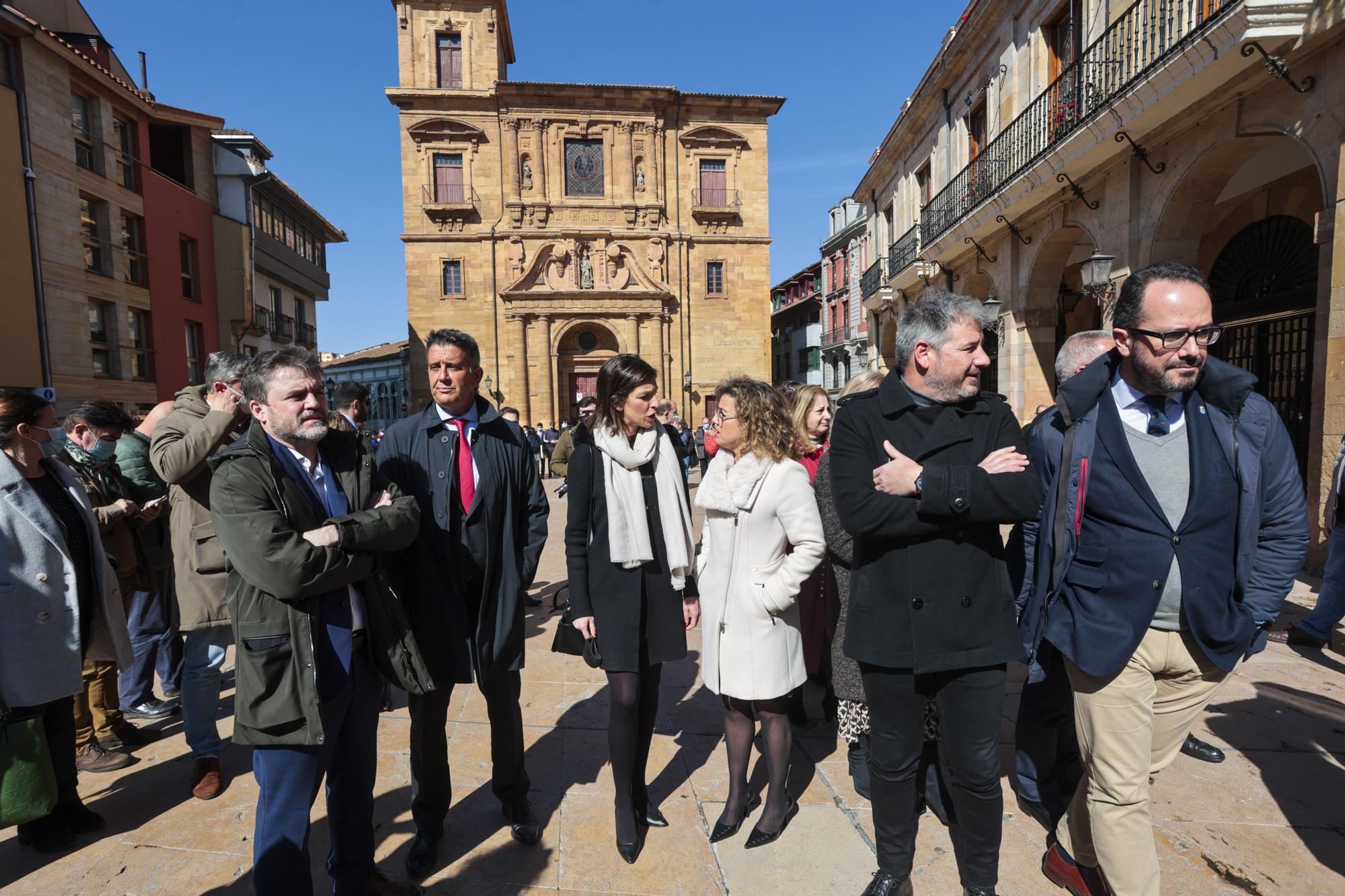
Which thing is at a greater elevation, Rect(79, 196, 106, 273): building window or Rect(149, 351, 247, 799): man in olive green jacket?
Rect(79, 196, 106, 273): building window

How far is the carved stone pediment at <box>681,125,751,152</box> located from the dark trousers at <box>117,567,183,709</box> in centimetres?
2912

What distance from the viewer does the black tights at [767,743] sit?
108 inches

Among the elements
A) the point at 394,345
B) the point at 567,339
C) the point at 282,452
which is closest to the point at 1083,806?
the point at 282,452

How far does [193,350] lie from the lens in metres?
20.1

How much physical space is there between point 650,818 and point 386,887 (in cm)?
102

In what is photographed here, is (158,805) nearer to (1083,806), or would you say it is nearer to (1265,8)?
(1083,806)

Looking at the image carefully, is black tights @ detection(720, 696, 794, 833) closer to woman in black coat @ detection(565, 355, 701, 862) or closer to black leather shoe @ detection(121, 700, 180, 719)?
woman in black coat @ detection(565, 355, 701, 862)

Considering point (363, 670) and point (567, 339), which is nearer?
point (363, 670)

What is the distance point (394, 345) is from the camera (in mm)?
43938

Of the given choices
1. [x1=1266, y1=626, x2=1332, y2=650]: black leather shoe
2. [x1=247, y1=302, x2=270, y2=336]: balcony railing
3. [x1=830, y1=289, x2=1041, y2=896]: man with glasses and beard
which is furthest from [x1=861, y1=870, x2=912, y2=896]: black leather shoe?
[x1=247, y1=302, x2=270, y2=336]: balcony railing

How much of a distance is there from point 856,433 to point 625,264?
2792 cm

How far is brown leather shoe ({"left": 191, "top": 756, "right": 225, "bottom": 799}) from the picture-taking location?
3133mm

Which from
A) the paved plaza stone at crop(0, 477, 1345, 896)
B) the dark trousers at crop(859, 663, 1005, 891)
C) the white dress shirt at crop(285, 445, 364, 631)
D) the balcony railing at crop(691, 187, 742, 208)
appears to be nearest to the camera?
the dark trousers at crop(859, 663, 1005, 891)

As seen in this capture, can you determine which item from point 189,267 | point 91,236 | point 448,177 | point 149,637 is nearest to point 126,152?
point 91,236
